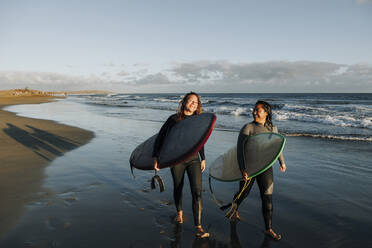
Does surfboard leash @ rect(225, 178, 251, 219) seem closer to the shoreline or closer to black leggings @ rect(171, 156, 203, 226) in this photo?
black leggings @ rect(171, 156, 203, 226)

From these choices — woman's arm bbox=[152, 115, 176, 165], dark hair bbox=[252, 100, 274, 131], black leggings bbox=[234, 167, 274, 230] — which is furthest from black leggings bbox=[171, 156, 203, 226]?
dark hair bbox=[252, 100, 274, 131]

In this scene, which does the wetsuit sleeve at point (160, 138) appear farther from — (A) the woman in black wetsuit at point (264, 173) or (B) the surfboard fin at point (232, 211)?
(B) the surfboard fin at point (232, 211)

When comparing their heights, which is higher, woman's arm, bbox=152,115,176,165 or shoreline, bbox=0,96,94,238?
woman's arm, bbox=152,115,176,165

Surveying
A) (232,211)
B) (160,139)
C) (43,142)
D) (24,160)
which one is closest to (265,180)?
(232,211)

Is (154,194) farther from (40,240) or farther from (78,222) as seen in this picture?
(40,240)

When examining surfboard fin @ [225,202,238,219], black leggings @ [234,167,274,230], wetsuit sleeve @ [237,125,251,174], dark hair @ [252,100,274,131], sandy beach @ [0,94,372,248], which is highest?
dark hair @ [252,100,274,131]

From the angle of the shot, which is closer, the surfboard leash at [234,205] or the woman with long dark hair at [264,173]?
the woman with long dark hair at [264,173]

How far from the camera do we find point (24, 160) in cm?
588

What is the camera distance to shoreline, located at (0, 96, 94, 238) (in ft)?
11.8

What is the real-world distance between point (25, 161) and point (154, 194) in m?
3.57

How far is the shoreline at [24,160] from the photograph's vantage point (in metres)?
3.58

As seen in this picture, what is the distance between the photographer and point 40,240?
2.79 metres

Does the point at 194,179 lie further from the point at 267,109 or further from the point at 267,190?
the point at 267,109

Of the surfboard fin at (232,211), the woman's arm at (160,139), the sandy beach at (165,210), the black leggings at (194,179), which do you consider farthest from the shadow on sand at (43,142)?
the surfboard fin at (232,211)
